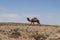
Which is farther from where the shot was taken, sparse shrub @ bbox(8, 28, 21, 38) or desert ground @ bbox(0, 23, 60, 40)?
sparse shrub @ bbox(8, 28, 21, 38)

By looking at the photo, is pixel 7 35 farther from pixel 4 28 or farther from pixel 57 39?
pixel 57 39

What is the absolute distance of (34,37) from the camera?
111 ft

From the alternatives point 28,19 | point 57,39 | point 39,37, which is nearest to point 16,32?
point 39,37

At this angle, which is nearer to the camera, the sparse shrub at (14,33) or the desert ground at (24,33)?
the desert ground at (24,33)

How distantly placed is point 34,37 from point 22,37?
1580 mm

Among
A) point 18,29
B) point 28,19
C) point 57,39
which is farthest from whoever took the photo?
point 28,19

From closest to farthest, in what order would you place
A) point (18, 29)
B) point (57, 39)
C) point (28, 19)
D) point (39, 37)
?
point (57, 39), point (39, 37), point (18, 29), point (28, 19)

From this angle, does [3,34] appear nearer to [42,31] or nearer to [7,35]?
[7,35]

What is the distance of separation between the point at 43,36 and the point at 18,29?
4.44m

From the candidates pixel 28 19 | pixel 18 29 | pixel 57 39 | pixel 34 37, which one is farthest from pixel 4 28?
pixel 28 19

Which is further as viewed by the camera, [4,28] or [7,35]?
[4,28]

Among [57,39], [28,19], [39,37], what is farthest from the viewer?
[28,19]

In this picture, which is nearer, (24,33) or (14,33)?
(14,33)

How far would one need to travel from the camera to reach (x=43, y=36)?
33.4 metres
